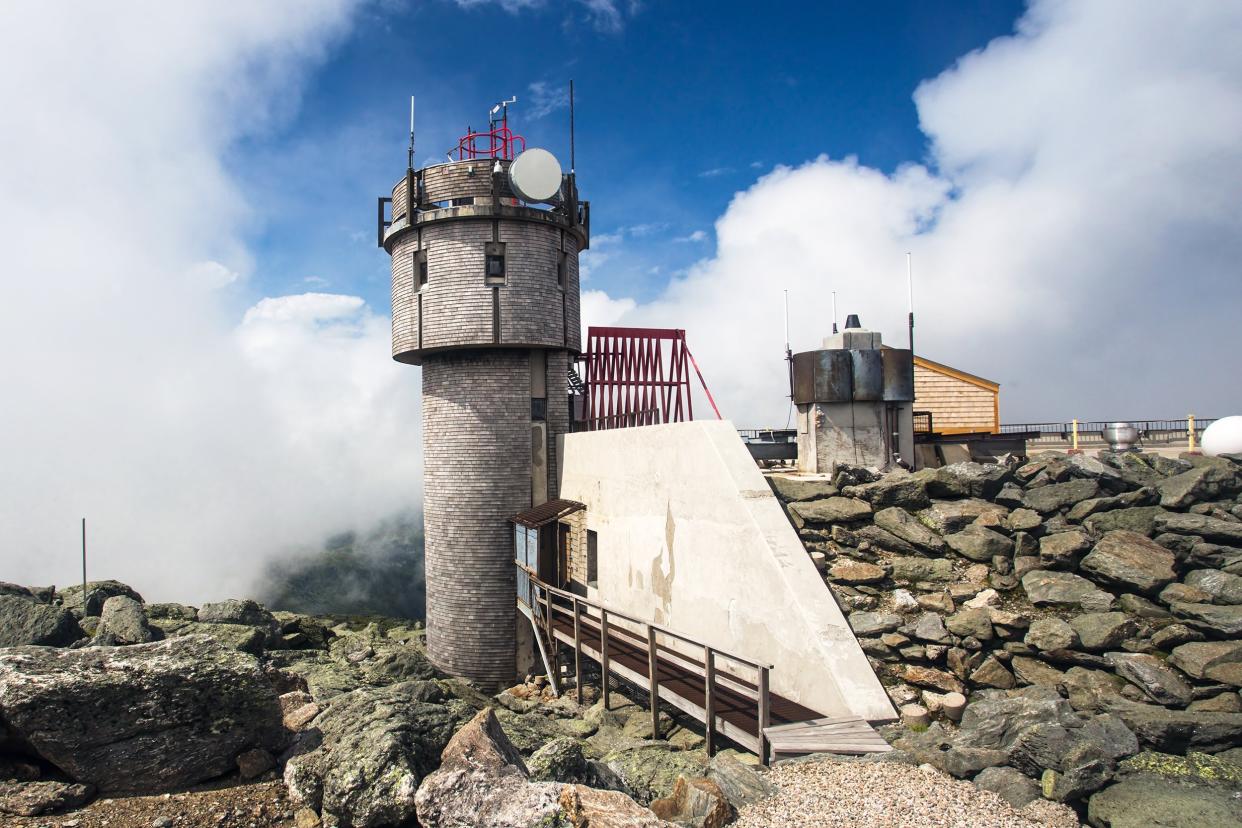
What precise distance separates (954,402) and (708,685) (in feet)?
47.3

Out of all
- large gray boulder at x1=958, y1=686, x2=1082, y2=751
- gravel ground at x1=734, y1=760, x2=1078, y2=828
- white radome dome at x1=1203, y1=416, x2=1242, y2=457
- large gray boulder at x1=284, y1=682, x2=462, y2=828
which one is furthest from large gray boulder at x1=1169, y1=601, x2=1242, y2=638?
white radome dome at x1=1203, y1=416, x2=1242, y2=457

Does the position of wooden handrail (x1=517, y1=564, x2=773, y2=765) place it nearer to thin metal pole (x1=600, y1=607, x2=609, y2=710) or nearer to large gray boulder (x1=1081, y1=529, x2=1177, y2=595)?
thin metal pole (x1=600, y1=607, x2=609, y2=710)

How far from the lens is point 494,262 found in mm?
16312

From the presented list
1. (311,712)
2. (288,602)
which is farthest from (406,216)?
(288,602)

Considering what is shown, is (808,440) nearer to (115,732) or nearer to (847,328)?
(847,328)

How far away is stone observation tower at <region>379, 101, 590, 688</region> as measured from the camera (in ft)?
53.1

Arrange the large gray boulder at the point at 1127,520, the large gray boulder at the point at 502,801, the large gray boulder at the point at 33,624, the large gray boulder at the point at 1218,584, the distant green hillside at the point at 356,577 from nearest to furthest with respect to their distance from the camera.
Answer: the large gray boulder at the point at 502,801
the large gray boulder at the point at 1218,584
the large gray boulder at the point at 1127,520
the large gray boulder at the point at 33,624
the distant green hillside at the point at 356,577

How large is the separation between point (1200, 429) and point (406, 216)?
25.8 metres

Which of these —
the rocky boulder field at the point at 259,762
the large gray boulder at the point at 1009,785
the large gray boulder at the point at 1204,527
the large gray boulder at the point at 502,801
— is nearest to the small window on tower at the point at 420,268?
the rocky boulder field at the point at 259,762

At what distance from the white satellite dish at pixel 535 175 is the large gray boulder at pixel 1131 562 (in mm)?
13339

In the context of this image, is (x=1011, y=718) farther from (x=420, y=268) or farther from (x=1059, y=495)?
(x=420, y=268)

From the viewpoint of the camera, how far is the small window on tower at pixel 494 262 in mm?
16234

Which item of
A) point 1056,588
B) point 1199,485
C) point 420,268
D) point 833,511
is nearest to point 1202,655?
point 1056,588

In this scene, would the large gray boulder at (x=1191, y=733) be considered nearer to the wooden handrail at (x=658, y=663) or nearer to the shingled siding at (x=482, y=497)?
the wooden handrail at (x=658, y=663)
